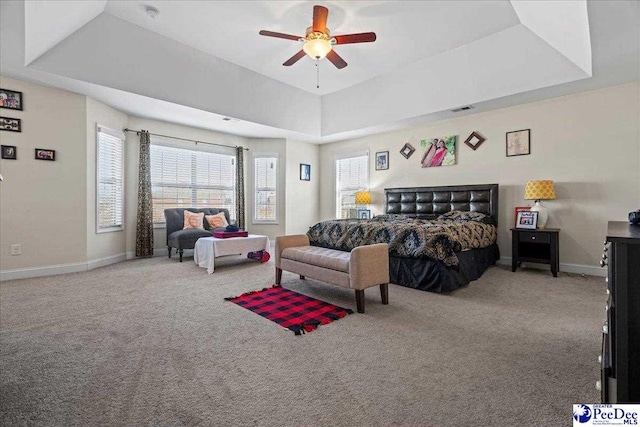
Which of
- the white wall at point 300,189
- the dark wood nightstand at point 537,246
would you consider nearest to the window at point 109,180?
the white wall at point 300,189

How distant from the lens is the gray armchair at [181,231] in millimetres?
5344

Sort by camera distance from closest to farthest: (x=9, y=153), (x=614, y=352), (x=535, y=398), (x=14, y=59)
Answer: (x=614, y=352) < (x=535, y=398) < (x=14, y=59) < (x=9, y=153)

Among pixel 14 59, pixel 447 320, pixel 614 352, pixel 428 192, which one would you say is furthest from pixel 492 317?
pixel 14 59

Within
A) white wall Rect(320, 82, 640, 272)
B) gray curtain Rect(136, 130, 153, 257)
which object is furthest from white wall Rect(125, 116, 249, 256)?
white wall Rect(320, 82, 640, 272)

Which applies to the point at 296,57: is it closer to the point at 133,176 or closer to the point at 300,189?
the point at 133,176

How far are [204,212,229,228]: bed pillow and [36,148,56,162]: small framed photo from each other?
2.48 meters

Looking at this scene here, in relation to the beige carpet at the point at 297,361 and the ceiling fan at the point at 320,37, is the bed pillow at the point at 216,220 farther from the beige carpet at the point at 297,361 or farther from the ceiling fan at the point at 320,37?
the ceiling fan at the point at 320,37

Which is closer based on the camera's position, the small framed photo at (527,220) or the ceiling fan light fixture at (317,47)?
the ceiling fan light fixture at (317,47)

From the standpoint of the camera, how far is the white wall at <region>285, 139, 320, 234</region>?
745cm

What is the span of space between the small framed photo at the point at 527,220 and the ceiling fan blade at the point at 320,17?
12.6 feet

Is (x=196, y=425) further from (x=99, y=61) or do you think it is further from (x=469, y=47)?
(x=469, y=47)

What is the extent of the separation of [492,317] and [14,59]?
19.3 feet

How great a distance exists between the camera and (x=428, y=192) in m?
5.76

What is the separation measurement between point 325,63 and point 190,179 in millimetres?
3644
